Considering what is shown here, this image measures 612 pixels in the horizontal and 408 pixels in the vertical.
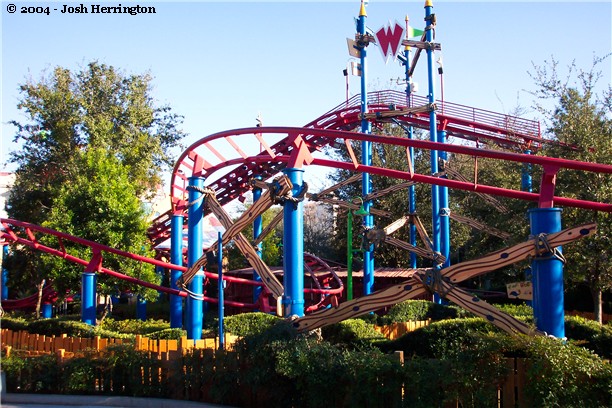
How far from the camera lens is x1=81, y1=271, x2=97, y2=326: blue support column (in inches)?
770

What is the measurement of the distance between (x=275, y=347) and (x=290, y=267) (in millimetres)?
3272

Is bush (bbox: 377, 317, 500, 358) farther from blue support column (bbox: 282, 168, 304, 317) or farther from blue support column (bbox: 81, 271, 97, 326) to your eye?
blue support column (bbox: 81, 271, 97, 326)

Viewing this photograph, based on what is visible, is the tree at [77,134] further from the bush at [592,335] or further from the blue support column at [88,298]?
the bush at [592,335]

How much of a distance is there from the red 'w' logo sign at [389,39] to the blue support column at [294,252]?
13183 mm

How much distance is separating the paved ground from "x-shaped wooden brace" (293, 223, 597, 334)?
243 centimetres

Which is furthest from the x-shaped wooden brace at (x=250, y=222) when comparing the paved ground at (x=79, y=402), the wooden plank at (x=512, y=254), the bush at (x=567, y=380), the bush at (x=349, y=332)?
the bush at (x=567, y=380)

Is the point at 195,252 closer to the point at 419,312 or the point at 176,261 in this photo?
the point at 176,261

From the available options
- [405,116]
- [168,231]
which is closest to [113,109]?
[168,231]

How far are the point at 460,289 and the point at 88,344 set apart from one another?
7.85 metres

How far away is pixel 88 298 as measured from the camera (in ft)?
64.7

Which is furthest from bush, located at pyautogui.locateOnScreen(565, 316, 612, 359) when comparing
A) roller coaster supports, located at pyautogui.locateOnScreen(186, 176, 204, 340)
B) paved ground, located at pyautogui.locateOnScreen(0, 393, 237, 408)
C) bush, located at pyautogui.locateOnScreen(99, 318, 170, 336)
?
bush, located at pyautogui.locateOnScreen(99, 318, 170, 336)

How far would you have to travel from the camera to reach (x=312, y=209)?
6178 cm

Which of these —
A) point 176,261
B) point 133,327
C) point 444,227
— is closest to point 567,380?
point 444,227

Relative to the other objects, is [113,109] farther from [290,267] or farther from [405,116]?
[290,267]
